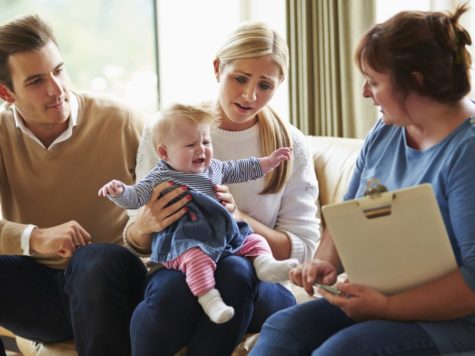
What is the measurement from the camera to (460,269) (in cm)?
167

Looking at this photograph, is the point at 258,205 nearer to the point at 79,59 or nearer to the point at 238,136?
the point at 238,136

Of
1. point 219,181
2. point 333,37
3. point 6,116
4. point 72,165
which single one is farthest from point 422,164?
point 333,37

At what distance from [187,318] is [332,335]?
40cm

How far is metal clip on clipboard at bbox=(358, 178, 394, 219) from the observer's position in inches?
65.1

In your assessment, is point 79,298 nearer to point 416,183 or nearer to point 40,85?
point 40,85

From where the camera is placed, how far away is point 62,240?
2213mm

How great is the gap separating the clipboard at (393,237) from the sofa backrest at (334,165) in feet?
3.66

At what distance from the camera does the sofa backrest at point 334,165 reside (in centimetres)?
288

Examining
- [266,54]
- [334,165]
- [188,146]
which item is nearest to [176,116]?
[188,146]

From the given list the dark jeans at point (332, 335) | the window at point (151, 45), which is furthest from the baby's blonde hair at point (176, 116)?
the window at point (151, 45)

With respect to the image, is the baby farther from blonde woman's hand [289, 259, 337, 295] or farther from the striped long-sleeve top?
blonde woman's hand [289, 259, 337, 295]

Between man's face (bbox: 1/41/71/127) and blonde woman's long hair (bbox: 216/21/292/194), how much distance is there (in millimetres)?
486

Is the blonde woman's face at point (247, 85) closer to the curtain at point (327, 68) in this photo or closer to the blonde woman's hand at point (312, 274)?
the blonde woman's hand at point (312, 274)

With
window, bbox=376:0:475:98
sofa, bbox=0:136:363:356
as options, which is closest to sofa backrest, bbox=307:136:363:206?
sofa, bbox=0:136:363:356
